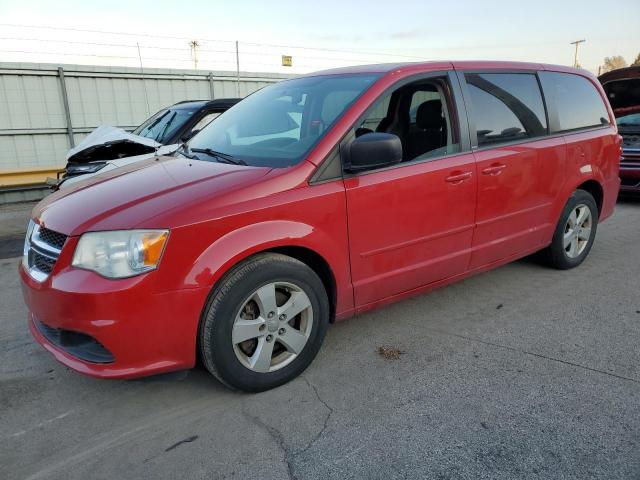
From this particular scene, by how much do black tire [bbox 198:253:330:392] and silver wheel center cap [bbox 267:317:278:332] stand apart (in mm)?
217

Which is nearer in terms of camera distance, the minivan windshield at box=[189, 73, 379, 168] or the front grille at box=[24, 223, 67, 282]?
the front grille at box=[24, 223, 67, 282]

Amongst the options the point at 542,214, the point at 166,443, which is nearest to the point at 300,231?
the point at 166,443

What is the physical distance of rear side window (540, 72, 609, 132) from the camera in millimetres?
4082

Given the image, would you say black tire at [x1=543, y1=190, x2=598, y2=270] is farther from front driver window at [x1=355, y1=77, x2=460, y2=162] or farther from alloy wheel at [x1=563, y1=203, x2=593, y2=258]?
front driver window at [x1=355, y1=77, x2=460, y2=162]

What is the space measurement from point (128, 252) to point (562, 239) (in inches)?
144

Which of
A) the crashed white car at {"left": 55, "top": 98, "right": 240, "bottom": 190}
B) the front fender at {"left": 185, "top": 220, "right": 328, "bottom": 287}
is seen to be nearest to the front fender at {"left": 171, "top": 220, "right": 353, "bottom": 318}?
the front fender at {"left": 185, "top": 220, "right": 328, "bottom": 287}

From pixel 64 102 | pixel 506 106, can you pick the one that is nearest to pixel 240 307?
pixel 506 106

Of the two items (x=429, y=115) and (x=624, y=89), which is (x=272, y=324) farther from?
(x=624, y=89)

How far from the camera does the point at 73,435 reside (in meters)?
2.37

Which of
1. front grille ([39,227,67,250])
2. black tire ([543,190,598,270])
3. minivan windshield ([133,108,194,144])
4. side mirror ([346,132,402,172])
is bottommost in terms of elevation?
black tire ([543,190,598,270])

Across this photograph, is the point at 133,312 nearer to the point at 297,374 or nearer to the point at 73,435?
A: the point at 73,435

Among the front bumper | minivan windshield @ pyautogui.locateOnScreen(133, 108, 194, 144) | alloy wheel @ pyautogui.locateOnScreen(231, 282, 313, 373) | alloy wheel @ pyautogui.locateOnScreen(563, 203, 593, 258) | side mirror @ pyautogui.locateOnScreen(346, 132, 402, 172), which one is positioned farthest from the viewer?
minivan windshield @ pyautogui.locateOnScreen(133, 108, 194, 144)

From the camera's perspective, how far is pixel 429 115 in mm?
3531

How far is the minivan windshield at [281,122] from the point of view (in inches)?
113
